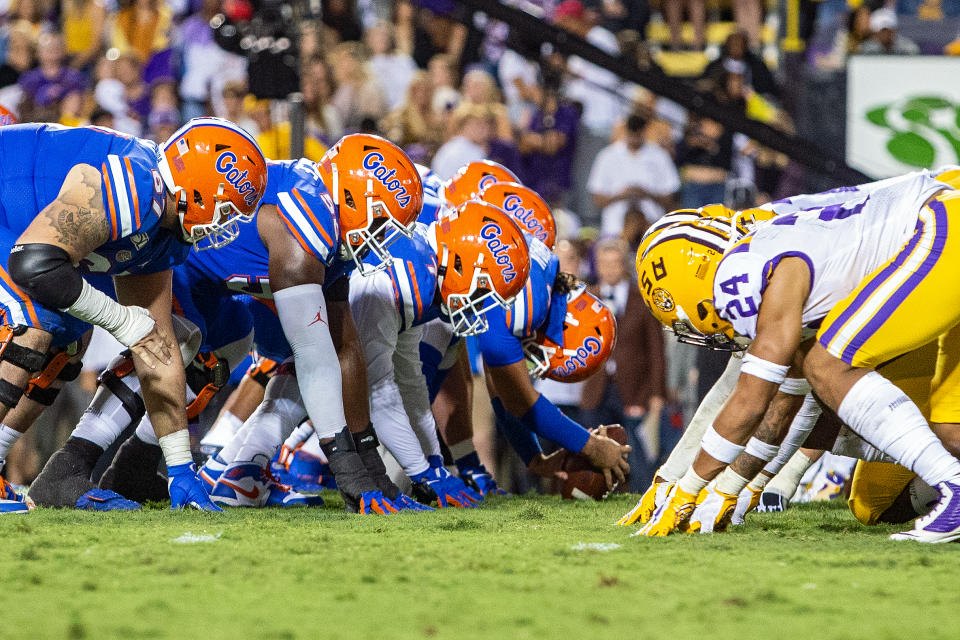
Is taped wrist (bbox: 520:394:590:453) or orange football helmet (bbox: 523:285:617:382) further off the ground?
orange football helmet (bbox: 523:285:617:382)

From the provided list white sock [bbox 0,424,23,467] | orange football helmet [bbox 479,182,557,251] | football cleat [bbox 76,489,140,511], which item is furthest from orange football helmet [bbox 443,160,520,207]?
white sock [bbox 0,424,23,467]

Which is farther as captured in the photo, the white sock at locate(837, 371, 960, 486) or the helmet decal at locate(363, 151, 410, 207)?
the helmet decal at locate(363, 151, 410, 207)

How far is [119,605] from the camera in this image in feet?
8.18

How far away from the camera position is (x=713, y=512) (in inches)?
157

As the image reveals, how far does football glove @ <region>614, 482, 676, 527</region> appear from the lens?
4.32m

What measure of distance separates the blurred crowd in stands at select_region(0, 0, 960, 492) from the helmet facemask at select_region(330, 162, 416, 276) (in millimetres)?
3298

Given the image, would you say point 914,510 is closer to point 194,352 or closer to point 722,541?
point 722,541

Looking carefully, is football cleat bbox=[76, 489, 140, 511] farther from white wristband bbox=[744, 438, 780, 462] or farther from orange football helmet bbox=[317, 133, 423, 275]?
white wristband bbox=[744, 438, 780, 462]

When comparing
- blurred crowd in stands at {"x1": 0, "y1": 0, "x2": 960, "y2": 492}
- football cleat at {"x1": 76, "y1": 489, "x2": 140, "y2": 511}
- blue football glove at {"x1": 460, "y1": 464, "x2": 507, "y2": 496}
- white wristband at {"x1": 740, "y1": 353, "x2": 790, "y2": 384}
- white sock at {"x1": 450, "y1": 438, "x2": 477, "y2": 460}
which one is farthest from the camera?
blurred crowd in stands at {"x1": 0, "y1": 0, "x2": 960, "y2": 492}

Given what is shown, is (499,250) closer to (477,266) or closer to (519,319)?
(477,266)

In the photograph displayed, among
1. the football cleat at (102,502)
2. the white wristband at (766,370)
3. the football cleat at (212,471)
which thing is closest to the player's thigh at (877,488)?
the white wristband at (766,370)

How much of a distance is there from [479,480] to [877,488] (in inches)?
91.1

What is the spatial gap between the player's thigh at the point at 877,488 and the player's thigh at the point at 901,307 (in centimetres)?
A: 96

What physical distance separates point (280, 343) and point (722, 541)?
2566mm
